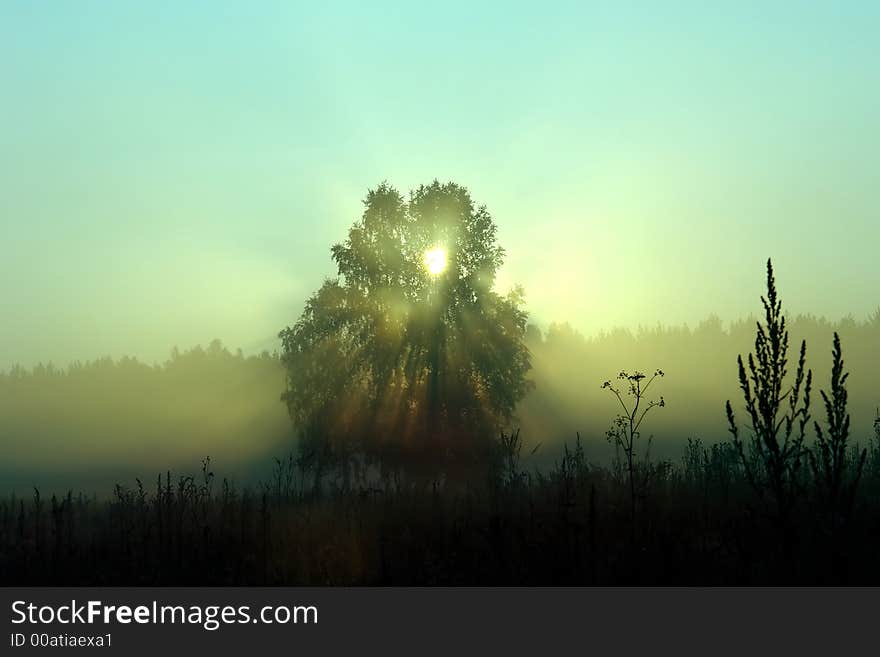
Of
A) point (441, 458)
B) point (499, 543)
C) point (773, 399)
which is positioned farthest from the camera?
point (441, 458)

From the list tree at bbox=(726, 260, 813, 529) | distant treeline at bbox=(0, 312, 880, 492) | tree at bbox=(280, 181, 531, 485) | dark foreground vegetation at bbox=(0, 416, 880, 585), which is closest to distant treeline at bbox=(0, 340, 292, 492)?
distant treeline at bbox=(0, 312, 880, 492)

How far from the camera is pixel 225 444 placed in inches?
2869

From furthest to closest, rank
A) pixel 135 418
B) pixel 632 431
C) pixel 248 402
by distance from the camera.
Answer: pixel 135 418
pixel 248 402
pixel 632 431

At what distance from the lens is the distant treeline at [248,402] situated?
6375cm

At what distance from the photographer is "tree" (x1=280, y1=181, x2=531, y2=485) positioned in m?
31.1

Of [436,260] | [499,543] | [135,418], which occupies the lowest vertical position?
[499,543]

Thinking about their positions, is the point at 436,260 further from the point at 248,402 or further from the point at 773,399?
the point at 248,402

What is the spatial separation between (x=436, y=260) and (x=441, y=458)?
839cm

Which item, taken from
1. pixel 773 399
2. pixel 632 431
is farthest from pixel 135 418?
pixel 773 399

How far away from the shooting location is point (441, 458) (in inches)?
1208

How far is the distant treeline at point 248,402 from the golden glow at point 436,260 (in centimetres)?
522

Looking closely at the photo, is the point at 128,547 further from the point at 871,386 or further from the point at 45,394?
the point at 45,394

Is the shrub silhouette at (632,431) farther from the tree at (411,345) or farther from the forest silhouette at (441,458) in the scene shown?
the tree at (411,345)

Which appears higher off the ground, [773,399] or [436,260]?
[436,260]
